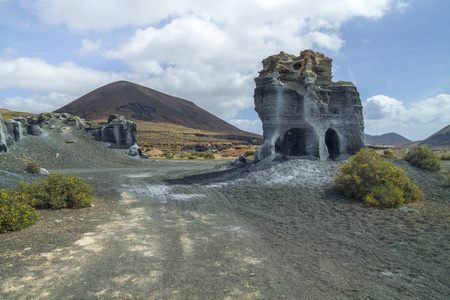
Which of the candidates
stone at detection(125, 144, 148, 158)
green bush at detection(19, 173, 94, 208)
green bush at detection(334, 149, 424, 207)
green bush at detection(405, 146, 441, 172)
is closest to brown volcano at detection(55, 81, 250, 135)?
stone at detection(125, 144, 148, 158)

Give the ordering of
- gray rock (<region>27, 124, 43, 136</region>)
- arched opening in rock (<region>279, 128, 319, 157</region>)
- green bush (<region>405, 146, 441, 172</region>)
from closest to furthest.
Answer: green bush (<region>405, 146, 441, 172</region>) → arched opening in rock (<region>279, 128, 319, 157</region>) → gray rock (<region>27, 124, 43, 136</region>)

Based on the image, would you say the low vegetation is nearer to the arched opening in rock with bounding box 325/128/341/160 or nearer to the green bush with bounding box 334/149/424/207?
the green bush with bounding box 334/149/424/207

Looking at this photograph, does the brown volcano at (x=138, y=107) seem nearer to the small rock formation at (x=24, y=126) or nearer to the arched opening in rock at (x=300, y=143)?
the small rock formation at (x=24, y=126)

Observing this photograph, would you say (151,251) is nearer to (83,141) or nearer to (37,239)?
(37,239)

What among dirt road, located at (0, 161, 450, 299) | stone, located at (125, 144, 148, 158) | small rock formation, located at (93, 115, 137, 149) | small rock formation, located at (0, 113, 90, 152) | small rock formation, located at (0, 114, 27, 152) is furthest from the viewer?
small rock formation, located at (93, 115, 137, 149)

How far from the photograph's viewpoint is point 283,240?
704 cm

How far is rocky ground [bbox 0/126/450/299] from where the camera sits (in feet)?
15.1

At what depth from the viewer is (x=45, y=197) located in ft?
30.6

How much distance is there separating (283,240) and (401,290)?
280 cm

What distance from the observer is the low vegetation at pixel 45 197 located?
723cm

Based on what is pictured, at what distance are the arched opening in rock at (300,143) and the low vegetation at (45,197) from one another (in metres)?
12.5

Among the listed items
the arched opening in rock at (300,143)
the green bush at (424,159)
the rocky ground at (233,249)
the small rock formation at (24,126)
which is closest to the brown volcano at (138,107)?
the small rock formation at (24,126)

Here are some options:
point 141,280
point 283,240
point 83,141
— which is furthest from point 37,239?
point 83,141

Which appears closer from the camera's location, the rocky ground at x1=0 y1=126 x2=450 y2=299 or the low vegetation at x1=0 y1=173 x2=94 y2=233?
the rocky ground at x1=0 y1=126 x2=450 y2=299
